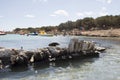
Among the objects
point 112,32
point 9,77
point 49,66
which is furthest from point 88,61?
point 112,32

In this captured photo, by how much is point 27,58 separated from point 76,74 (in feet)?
36.8

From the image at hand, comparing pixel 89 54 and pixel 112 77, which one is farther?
pixel 89 54

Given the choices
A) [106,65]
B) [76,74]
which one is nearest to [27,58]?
[76,74]

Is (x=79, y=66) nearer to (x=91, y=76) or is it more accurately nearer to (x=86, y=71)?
(x=86, y=71)

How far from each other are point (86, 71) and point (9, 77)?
12148mm

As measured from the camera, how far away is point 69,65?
48656mm

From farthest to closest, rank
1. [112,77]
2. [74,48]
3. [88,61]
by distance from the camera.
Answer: [74,48] < [88,61] < [112,77]

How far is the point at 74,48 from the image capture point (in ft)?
190

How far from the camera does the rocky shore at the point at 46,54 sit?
45.0 m

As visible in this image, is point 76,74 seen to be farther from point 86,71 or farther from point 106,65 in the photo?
point 106,65

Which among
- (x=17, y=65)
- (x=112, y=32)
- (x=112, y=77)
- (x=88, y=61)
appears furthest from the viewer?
(x=112, y=32)

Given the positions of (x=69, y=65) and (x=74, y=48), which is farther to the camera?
(x=74, y=48)

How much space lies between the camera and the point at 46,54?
51094 millimetres

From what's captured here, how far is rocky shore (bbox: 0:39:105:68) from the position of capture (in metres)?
45.0
